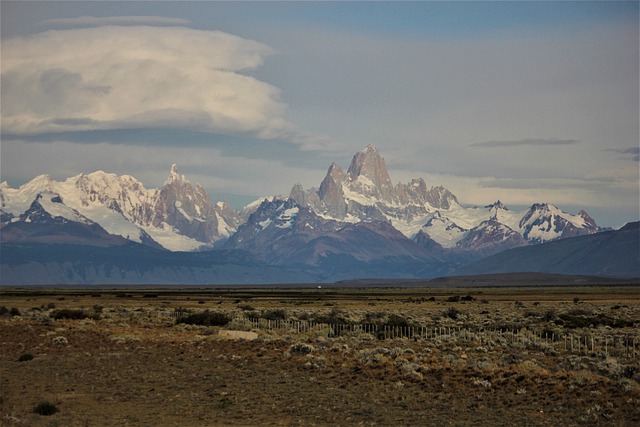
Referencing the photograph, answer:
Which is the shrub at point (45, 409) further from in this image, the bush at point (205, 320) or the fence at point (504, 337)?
the bush at point (205, 320)

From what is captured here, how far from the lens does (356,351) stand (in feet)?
147

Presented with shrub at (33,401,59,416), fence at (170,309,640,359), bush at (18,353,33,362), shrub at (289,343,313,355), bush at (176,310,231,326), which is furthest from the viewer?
bush at (176,310,231,326)

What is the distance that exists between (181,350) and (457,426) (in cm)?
2139

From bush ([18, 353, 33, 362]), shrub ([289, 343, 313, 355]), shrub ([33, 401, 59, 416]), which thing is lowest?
shrub ([33, 401, 59, 416])

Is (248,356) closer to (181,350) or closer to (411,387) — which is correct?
(181,350)

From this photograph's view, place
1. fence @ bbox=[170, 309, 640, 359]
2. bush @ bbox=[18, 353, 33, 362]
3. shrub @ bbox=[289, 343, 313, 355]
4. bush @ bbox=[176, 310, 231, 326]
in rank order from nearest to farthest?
bush @ bbox=[18, 353, 33, 362] < shrub @ bbox=[289, 343, 313, 355] < fence @ bbox=[170, 309, 640, 359] < bush @ bbox=[176, 310, 231, 326]

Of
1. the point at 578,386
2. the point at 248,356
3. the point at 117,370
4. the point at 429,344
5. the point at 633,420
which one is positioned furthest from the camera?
the point at 429,344

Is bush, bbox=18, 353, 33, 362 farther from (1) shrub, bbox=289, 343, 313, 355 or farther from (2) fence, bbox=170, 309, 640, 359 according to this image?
(2) fence, bbox=170, 309, 640, 359

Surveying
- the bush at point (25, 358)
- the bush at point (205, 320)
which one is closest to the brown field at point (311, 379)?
Answer: the bush at point (25, 358)

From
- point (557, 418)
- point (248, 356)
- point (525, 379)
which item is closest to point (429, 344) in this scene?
point (248, 356)

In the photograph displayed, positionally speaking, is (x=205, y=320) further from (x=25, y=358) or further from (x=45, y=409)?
(x=45, y=409)

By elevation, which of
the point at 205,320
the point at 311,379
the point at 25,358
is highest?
the point at 205,320

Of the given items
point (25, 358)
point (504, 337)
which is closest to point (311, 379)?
point (25, 358)

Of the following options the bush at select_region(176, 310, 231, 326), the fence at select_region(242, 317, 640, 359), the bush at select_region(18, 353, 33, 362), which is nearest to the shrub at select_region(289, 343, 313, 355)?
the fence at select_region(242, 317, 640, 359)
